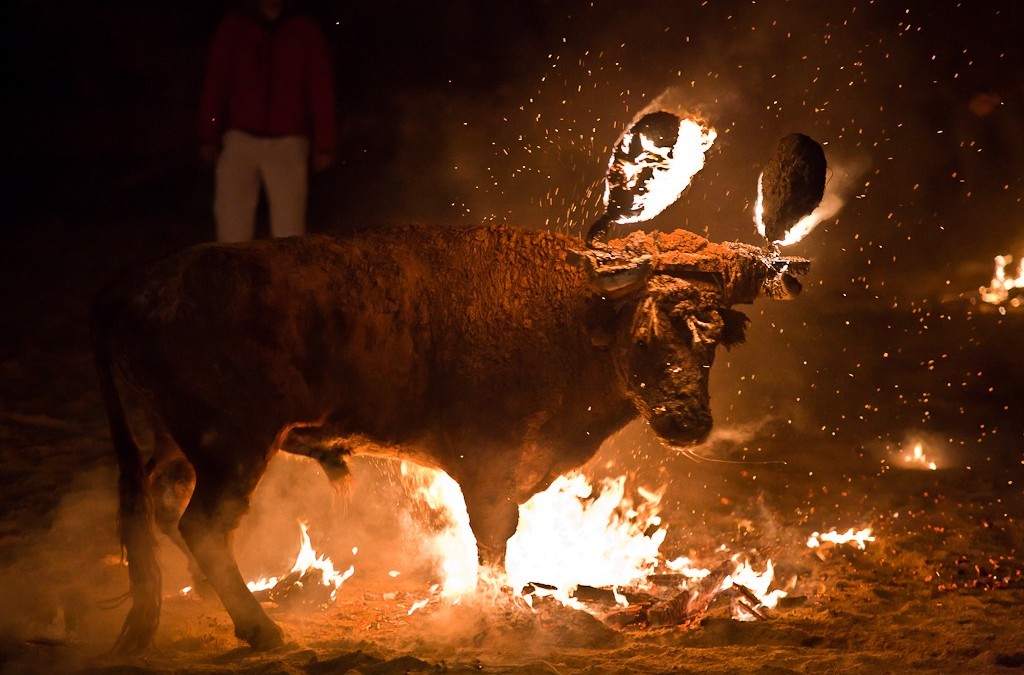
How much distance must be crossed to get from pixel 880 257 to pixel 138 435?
24.8 feet

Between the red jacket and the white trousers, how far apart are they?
0.32ft

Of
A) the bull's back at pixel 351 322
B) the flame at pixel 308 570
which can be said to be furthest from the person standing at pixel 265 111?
the flame at pixel 308 570

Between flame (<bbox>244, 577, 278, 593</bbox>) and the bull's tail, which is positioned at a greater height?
the bull's tail

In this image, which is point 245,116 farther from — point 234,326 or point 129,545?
point 129,545

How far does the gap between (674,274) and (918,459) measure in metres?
3.92

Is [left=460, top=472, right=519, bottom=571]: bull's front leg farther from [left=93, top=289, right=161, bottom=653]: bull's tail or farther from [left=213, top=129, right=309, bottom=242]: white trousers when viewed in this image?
[left=213, top=129, right=309, bottom=242]: white trousers

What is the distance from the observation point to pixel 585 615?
4840mm

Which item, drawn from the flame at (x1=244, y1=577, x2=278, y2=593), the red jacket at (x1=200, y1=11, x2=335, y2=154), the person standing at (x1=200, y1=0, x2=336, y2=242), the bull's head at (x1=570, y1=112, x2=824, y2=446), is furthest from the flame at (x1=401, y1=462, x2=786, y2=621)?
the red jacket at (x1=200, y1=11, x2=335, y2=154)

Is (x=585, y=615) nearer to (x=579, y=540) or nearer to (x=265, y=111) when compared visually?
(x=579, y=540)

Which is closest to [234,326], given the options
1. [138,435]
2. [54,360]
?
[138,435]

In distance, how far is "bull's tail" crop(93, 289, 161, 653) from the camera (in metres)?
4.49

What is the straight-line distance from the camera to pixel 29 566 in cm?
562

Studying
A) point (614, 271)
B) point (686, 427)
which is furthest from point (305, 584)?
point (614, 271)

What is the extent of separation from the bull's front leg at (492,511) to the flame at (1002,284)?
276 inches
